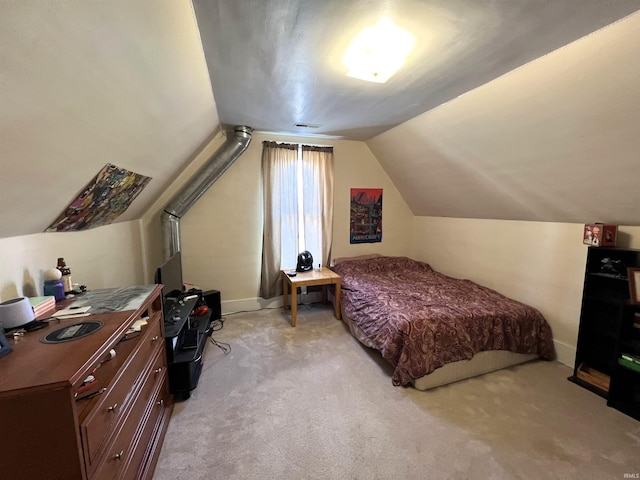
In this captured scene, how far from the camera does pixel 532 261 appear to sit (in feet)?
8.66

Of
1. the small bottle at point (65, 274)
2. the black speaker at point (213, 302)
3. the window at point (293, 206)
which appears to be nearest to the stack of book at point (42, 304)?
the small bottle at point (65, 274)

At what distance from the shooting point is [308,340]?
2.80 m

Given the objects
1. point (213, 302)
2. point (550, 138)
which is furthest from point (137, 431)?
point (550, 138)

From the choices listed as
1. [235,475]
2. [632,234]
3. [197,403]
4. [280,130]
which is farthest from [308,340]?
[632,234]

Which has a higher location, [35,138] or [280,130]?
[280,130]

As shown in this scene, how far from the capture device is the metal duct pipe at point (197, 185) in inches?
115

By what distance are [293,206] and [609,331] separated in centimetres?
325

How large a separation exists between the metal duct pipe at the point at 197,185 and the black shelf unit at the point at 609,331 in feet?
11.2

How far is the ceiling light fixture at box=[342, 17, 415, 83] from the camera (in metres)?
1.39

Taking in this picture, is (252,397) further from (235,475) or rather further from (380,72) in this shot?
(380,72)

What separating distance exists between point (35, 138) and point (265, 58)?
48.1 inches

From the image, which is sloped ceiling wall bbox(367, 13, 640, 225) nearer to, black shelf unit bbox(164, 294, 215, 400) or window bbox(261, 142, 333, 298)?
window bbox(261, 142, 333, 298)

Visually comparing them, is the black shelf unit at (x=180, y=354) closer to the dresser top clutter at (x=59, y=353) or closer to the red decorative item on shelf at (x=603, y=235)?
the dresser top clutter at (x=59, y=353)

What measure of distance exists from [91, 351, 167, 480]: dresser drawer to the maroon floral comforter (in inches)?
63.6
